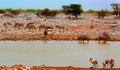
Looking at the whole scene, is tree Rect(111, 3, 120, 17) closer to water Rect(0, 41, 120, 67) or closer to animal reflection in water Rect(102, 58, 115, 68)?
water Rect(0, 41, 120, 67)

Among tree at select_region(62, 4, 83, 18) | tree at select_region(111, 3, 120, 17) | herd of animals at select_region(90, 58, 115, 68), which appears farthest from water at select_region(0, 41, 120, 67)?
tree at select_region(111, 3, 120, 17)

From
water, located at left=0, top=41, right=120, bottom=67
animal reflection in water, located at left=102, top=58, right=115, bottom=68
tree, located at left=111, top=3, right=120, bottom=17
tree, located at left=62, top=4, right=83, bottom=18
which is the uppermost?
animal reflection in water, located at left=102, top=58, right=115, bottom=68

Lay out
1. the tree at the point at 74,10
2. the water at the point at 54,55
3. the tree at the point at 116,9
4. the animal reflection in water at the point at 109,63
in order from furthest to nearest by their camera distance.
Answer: the tree at the point at 116,9
the tree at the point at 74,10
the water at the point at 54,55
the animal reflection in water at the point at 109,63

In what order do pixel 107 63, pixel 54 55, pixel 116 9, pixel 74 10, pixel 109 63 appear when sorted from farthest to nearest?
pixel 116 9
pixel 74 10
pixel 54 55
pixel 109 63
pixel 107 63

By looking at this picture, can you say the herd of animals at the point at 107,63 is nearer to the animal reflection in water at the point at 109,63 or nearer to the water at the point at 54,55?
the animal reflection in water at the point at 109,63

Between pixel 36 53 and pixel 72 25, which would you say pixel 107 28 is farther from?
pixel 36 53

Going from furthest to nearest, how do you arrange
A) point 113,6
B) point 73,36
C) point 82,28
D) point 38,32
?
point 113,6, point 82,28, point 38,32, point 73,36

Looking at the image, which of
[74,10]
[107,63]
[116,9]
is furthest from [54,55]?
[116,9]

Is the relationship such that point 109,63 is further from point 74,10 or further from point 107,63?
point 74,10

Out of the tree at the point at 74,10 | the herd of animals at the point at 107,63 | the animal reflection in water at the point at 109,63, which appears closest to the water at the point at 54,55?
the animal reflection in water at the point at 109,63

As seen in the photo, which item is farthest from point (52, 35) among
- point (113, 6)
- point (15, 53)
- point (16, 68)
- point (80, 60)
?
point (113, 6)

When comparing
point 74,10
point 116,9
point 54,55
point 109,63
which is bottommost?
point 116,9

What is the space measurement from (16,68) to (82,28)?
84.9 feet

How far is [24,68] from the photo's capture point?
1466 centimetres
